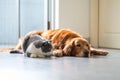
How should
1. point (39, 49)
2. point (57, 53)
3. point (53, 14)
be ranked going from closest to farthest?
point (39, 49)
point (57, 53)
point (53, 14)

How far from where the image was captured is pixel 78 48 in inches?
91.8

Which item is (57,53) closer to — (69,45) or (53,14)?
(69,45)

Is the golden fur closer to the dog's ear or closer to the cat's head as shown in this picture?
the dog's ear

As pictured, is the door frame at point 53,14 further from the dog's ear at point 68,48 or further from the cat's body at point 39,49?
the cat's body at point 39,49

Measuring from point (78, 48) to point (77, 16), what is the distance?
49.9 inches

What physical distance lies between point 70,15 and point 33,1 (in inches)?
29.7

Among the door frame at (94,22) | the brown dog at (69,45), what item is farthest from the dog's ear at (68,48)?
the door frame at (94,22)

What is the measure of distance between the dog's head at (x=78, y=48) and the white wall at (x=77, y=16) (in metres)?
1.14

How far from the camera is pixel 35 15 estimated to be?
12.9 feet

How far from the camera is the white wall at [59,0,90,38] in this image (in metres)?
3.51

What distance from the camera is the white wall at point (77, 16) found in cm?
351

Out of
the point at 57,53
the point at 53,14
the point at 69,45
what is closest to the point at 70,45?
the point at 69,45

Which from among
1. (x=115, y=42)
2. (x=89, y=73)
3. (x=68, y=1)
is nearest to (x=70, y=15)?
(x=68, y=1)

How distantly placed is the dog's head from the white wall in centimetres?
114
